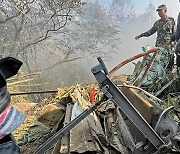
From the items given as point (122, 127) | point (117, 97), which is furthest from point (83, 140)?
point (117, 97)

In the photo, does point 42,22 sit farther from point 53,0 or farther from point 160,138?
point 160,138

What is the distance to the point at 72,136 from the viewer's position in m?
3.42

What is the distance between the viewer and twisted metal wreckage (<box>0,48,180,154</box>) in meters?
2.52

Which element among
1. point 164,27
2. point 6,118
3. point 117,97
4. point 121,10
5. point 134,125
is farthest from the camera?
point 121,10

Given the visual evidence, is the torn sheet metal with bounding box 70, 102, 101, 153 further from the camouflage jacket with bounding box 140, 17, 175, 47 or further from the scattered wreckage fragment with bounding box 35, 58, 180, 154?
the camouflage jacket with bounding box 140, 17, 175, 47

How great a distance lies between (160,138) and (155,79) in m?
2.56

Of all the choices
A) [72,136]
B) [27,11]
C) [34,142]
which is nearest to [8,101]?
[72,136]

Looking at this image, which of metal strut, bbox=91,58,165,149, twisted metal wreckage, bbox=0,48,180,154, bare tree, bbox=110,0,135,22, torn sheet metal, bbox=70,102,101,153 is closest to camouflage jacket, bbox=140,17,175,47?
twisted metal wreckage, bbox=0,48,180,154

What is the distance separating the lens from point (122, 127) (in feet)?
11.1

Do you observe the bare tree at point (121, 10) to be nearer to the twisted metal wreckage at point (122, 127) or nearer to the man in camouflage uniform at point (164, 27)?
the man in camouflage uniform at point (164, 27)

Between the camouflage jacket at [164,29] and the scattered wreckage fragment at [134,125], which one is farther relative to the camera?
the camouflage jacket at [164,29]

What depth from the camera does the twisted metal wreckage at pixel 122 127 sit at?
2520 mm

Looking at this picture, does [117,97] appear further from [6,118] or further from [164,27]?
[164,27]

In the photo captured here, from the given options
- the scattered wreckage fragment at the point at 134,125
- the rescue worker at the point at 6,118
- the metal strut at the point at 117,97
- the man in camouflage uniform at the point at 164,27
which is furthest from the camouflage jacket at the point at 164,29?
the rescue worker at the point at 6,118
